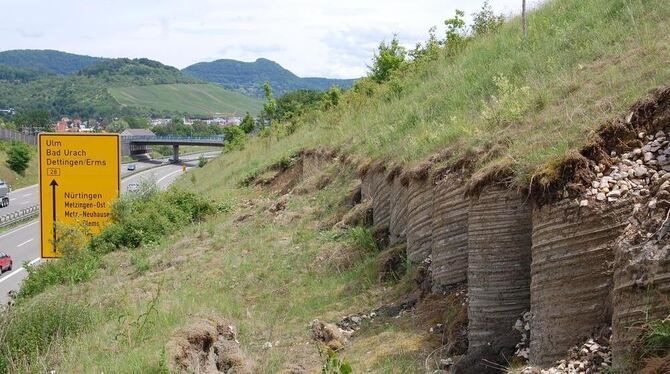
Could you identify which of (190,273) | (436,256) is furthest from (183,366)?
(190,273)

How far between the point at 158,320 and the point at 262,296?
3220mm

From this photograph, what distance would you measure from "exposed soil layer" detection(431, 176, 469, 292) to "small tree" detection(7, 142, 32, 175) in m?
90.8

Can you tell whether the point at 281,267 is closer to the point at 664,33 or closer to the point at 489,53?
the point at 489,53

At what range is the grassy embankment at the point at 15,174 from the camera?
9419 centimetres

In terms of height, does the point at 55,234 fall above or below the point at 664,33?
below

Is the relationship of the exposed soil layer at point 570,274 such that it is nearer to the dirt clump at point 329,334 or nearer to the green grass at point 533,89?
the green grass at point 533,89

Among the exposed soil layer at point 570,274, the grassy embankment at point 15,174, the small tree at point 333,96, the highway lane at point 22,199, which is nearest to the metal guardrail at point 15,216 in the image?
the highway lane at point 22,199

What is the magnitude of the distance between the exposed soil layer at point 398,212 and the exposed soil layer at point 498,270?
391 cm

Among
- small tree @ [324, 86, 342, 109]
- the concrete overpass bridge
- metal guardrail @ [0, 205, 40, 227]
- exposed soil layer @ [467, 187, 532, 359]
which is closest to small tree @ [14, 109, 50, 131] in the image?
the concrete overpass bridge

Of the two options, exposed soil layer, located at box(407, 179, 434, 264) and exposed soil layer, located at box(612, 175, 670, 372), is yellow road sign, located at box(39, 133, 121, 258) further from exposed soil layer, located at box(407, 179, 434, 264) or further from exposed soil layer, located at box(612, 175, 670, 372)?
exposed soil layer, located at box(612, 175, 670, 372)

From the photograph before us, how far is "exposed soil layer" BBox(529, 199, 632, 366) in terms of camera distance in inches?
268

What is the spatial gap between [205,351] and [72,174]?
11205 millimetres

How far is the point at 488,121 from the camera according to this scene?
10.8 meters

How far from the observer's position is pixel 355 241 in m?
14.8
